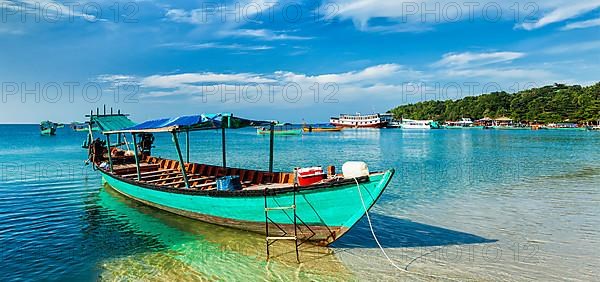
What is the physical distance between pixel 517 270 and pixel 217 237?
6954 millimetres

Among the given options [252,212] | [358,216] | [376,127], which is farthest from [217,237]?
[376,127]

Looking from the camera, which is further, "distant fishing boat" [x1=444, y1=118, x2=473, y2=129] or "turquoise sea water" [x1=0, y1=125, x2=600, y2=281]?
"distant fishing boat" [x1=444, y1=118, x2=473, y2=129]

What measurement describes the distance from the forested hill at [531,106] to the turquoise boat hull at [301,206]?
326ft

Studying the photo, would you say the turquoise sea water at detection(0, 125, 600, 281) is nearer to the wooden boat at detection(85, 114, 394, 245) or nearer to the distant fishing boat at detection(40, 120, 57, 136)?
the wooden boat at detection(85, 114, 394, 245)

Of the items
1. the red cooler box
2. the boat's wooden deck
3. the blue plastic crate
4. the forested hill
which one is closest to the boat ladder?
the red cooler box

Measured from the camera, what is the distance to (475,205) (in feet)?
46.5

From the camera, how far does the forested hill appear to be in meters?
91.3

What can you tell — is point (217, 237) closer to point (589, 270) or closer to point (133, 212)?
point (133, 212)

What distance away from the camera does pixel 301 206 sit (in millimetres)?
8984

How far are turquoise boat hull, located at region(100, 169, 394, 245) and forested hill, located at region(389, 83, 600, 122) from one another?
326 ft

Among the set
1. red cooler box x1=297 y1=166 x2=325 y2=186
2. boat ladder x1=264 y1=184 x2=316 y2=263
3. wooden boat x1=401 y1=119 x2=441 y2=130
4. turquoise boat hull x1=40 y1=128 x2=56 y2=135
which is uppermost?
wooden boat x1=401 y1=119 x2=441 y2=130

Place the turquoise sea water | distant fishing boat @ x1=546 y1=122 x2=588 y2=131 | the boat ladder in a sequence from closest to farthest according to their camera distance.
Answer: the turquoise sea water → the boat ladder → distant fishing boat @ x1=546 y1=122 x2=588 y2=131

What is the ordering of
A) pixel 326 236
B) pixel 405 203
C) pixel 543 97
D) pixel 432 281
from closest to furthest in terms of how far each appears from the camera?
pixel 432 281 < pixel 326 236 < pixel 405 203 < pixel 543 97

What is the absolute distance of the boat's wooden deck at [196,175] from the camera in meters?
12.0
